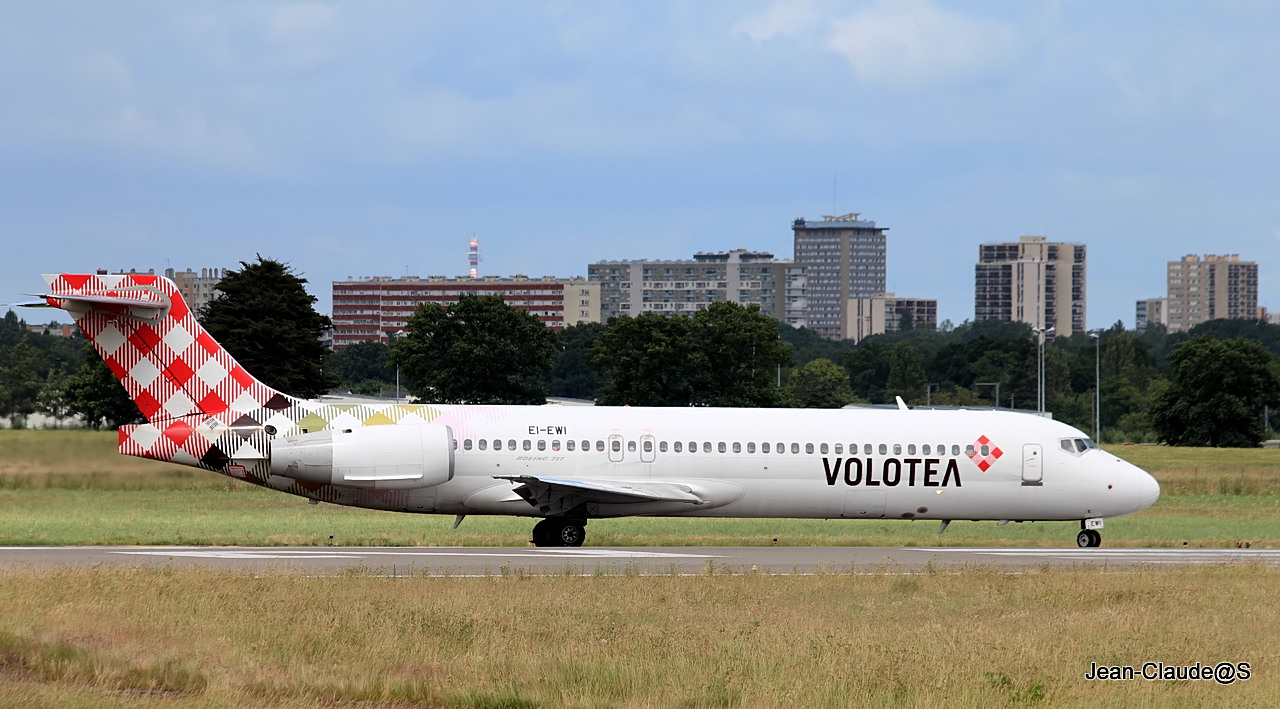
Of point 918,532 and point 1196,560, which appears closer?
point 1196,560

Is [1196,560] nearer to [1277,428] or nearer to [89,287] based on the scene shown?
[89,287]

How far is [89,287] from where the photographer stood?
29.2 meters

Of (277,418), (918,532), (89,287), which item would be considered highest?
(89,287)

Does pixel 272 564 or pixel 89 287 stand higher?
pixel 89 287

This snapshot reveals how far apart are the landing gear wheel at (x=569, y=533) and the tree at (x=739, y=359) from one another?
6091 cm

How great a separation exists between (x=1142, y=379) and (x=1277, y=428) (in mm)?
14645

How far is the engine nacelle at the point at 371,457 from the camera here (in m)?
28.4

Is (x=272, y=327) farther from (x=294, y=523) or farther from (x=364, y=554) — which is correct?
(x=364, y=554)

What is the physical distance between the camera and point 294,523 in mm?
37531

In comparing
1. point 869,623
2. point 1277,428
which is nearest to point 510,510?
point 869,623

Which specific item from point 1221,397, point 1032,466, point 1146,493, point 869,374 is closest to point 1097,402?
point 1221,397

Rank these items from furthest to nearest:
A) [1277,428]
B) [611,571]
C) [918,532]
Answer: [1277,428] → [918,532] → [611,571]

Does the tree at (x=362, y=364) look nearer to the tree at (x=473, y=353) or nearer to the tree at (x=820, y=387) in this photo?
the tree at (x=820, y=387)

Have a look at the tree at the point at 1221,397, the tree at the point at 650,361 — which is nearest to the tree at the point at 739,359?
the tree at the point at 650,361
